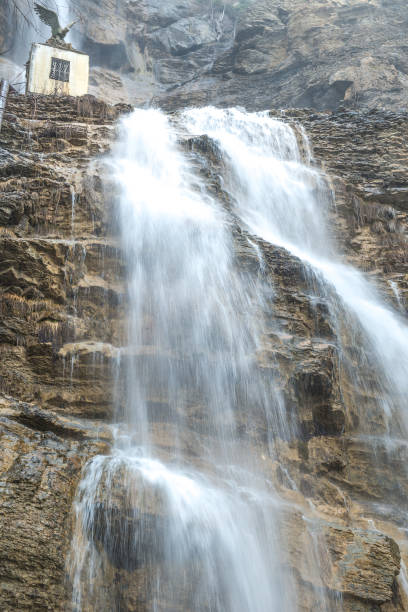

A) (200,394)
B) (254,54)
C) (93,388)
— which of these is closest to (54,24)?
(254,54)

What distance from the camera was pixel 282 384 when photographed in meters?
6.79

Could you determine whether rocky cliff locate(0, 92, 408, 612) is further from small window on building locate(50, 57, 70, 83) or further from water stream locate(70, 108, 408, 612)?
small window on building locate(50, 57, 70, 83)

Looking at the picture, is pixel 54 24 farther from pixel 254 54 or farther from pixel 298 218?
pixel 298 218

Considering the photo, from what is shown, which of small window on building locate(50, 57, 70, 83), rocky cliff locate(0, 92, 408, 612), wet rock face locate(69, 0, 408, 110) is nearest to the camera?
rocky cliff locate(0, 92, 408, 612)

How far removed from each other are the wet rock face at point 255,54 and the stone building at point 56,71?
4822 millimetres

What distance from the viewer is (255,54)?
81.0 ft

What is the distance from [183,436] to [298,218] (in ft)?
22.9

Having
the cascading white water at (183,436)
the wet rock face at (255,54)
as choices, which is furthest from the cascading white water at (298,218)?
the wet rock face at (255,54)

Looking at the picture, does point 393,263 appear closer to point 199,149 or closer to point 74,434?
point 199,149

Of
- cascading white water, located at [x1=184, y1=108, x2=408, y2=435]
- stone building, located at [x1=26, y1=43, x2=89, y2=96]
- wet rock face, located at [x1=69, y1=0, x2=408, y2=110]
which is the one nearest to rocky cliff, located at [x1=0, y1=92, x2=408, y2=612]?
cascading white water, located at [x1=184, y1=108, x2=408, y2=435]

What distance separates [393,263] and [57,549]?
9.02 meters

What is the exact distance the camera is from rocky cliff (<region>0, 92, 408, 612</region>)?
14.4ft

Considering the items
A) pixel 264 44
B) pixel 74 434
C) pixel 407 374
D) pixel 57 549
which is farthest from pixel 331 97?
pixel 57 549

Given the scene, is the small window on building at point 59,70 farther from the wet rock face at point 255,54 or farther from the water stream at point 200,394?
the water stream at point 200,394
